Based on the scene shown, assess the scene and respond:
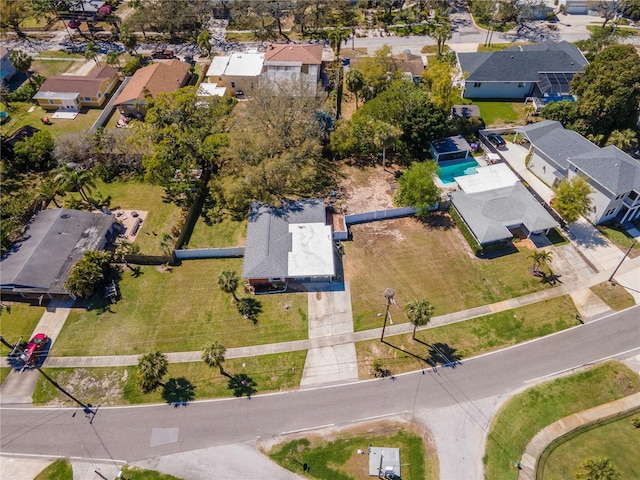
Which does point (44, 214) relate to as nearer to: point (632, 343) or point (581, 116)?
point (632, 343)

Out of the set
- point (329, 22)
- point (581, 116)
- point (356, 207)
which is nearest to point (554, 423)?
point (356, 207)

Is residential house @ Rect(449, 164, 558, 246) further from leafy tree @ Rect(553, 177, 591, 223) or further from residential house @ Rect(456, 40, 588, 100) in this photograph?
residential house @ Rect(456, 40, 588, 100)

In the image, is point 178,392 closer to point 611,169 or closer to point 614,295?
point 614,295

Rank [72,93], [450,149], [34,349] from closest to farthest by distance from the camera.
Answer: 1. [34,349]
2. [450,149]
3. [72,93]

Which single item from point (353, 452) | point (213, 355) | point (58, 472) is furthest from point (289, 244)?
point (58, 472)

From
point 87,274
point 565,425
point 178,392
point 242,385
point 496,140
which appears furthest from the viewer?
point 496,140

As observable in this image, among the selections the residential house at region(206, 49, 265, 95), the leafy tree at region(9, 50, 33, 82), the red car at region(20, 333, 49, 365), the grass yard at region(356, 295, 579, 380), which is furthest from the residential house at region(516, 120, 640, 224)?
the leafy tree at region(9, 50, 33, 82)
